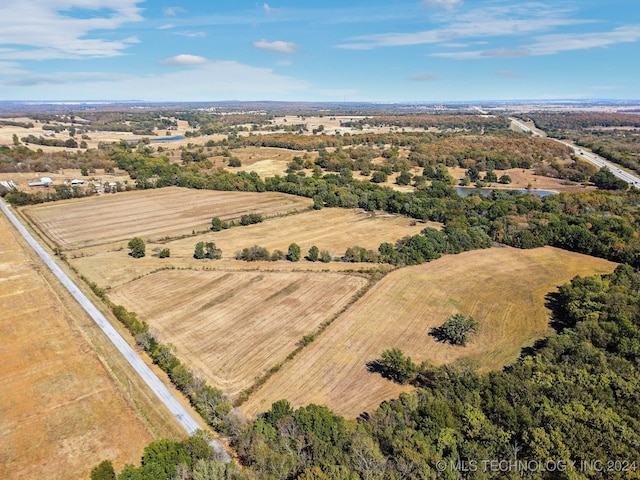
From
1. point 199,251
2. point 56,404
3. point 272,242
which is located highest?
point 199,251

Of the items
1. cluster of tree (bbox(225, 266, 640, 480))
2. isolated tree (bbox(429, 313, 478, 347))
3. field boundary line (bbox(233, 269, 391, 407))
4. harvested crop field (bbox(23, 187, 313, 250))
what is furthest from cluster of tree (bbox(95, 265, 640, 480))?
harvested crop field (bbox(23, 187, 313, 250))

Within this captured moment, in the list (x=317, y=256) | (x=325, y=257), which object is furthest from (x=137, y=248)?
(x=325, y=257)

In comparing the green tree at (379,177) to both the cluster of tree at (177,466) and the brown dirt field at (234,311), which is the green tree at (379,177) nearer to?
the brown dirt field at (234,311)

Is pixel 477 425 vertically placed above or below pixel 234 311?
above

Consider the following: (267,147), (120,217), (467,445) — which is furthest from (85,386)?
(267,147)

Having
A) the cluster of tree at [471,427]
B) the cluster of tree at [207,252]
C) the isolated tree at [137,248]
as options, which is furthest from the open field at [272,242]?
the cluster of tree at [471,427]

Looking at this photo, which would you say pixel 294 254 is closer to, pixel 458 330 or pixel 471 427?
pixel 458 330

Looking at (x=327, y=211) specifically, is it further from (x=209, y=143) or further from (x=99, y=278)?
(x=209, y=143)
